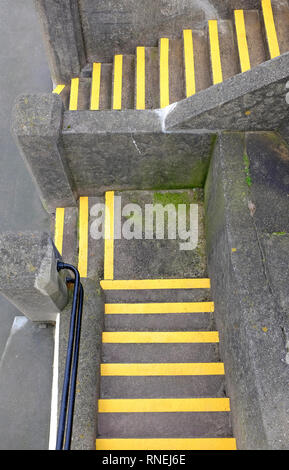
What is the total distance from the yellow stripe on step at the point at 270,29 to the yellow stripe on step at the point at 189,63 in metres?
0.91

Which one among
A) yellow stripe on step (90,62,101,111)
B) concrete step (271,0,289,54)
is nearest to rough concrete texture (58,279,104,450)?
yellow stripe on step (90,62,101,111)

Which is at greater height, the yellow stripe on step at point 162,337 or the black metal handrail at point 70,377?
the yellow stripe on step at point 162,337

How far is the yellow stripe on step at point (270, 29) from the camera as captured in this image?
449 centimetres

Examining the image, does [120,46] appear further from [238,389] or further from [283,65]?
[238,389]

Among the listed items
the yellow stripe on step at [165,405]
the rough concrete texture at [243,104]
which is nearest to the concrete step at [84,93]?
the rough concrete texture at [243,104]

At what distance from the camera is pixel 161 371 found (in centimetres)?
366

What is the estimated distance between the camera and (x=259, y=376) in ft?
9.16

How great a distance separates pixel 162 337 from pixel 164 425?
79 cm

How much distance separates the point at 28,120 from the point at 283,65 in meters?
2.29

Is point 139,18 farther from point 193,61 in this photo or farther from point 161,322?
point 161,322

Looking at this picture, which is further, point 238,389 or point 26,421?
point 26,421

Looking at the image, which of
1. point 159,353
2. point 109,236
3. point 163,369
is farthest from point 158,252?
point 163,369

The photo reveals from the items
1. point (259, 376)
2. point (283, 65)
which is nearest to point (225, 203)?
point (283, 65)

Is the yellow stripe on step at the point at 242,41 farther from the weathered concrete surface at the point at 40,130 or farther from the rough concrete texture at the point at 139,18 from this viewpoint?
the weathered concrete surface at the point at 40,130
